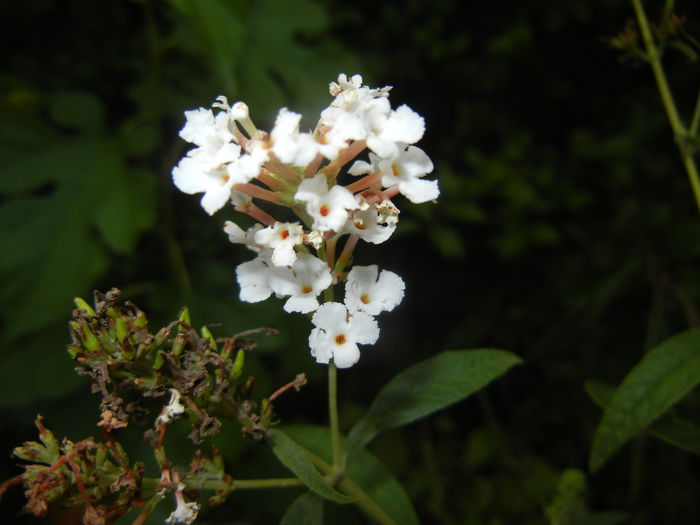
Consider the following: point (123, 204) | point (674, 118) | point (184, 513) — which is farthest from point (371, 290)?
point (123, 204)

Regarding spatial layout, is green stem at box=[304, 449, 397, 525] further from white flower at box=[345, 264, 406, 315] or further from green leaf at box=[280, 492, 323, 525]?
white flower at box=[345, 264, 406, 315]

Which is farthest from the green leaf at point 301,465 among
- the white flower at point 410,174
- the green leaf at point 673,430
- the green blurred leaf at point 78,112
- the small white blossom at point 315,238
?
the green blurred leaf at point 78,112

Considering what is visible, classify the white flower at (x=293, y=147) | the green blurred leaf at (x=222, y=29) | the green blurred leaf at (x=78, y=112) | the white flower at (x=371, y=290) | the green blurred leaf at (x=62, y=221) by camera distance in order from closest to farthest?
the white flower at (x=293, y=147)
the white flower at (x=371, y=290)
the green blurred leaf at (x=222, y=29)
the green blurred leaf at (x=62, y=221)
the green blurred leaf at (x=78, y=112)

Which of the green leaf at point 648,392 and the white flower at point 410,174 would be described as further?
the green leaf at point 648,392

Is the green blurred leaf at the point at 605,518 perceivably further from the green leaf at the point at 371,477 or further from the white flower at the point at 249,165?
the white flower at the point at 249,165

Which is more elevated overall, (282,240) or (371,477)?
(282,240)

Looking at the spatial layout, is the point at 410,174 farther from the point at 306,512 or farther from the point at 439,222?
the point at 439,222

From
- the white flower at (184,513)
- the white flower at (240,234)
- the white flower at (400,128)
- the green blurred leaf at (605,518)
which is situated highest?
the white flower at (400,128)
